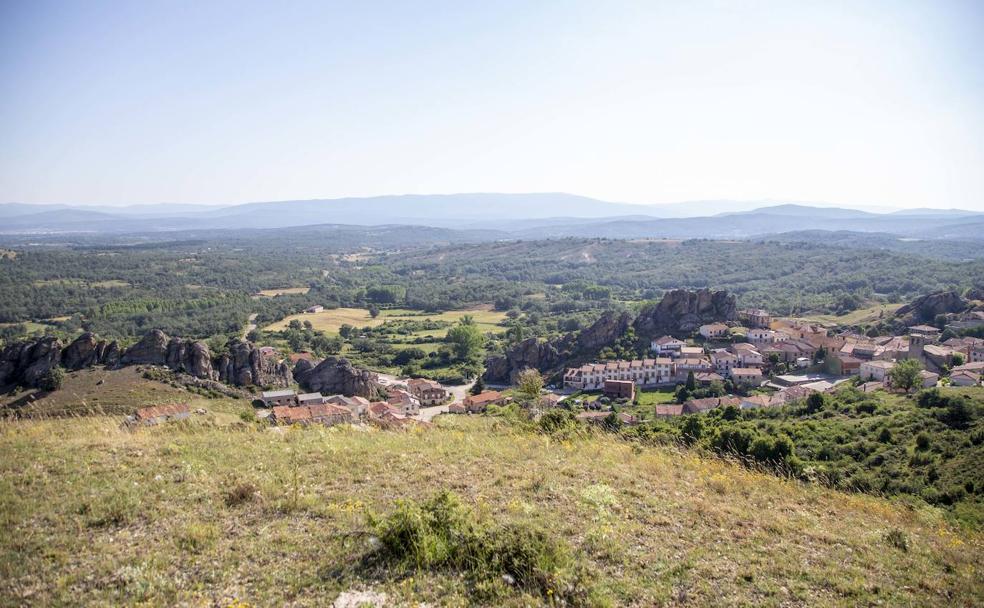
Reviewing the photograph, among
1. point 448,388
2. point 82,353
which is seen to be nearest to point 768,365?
point 448,388

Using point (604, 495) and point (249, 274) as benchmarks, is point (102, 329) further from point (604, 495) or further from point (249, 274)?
point (604, 495)

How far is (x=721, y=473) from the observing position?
10.4 meters

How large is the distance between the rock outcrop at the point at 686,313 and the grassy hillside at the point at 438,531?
5404cm

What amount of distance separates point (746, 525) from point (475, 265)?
189943mm

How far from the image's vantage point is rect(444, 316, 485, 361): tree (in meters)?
71.1

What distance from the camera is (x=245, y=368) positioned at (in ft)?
131

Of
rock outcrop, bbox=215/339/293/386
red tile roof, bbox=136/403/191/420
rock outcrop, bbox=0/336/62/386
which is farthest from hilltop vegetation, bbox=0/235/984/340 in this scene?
red tile roof, bbox=136/403/191/420

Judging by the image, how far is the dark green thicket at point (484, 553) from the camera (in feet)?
19.6

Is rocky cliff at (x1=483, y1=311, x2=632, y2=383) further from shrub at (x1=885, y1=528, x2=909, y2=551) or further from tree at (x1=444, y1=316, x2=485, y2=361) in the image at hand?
shrub at (x1=885, y1=528, x2=909, y2=551)

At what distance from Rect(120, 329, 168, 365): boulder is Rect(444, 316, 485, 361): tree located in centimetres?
3804

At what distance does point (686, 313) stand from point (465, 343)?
27919mm

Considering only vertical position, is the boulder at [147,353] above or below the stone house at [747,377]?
above

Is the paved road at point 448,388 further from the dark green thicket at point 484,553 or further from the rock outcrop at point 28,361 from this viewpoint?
the dark green thicket at point 484,553

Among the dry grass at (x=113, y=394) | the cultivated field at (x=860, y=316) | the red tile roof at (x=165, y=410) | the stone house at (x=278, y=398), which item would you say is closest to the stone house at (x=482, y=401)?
the stone house at (x=278, y=398)
